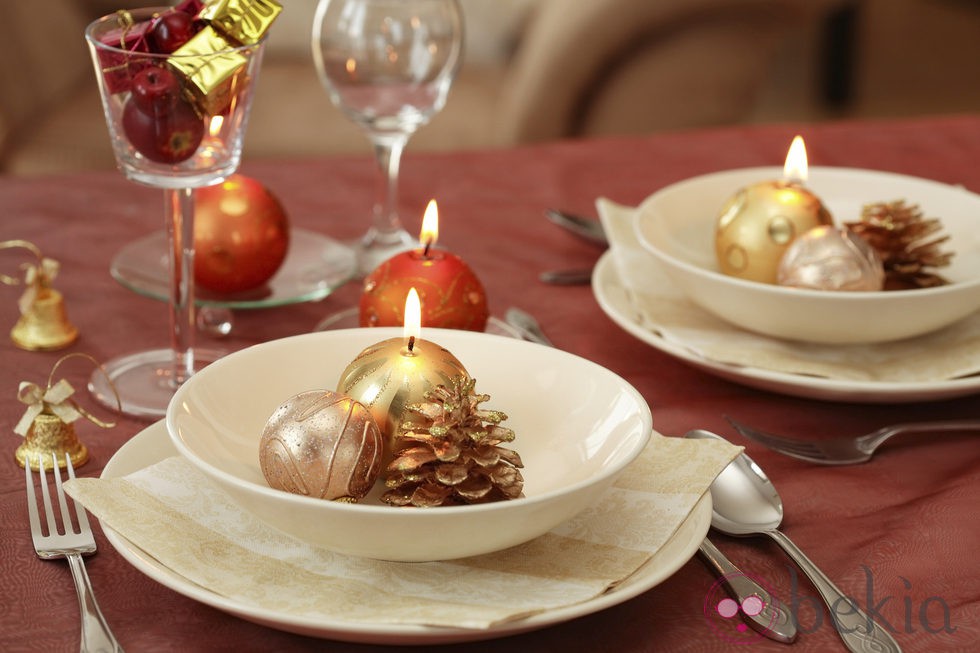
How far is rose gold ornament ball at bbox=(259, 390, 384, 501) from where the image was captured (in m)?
0.51

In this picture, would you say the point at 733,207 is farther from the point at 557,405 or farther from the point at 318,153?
the point at 318,153

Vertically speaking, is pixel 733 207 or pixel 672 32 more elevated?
pixel 733 207

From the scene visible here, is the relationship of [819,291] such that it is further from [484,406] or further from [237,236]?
[237,236]

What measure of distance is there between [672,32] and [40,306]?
1.39 meters

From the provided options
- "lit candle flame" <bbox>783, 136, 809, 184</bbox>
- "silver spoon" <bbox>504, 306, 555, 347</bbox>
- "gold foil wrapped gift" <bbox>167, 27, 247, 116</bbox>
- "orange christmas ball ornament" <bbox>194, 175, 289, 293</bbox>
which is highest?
"gold foil wrapped gift" <bbox>167, 27, 247, 116</bbox>

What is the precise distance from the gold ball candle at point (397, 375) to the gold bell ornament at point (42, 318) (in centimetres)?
28

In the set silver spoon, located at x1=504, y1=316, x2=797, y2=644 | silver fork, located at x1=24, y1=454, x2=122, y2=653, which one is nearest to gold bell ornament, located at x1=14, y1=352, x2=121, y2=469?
silver fork, located at x1=24, y1=454, x2=122, y2=653

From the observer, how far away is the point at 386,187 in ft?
3.28

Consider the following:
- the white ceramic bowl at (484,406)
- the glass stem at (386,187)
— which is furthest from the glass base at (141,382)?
the glass stem at (386,187)

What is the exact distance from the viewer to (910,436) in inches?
27.6

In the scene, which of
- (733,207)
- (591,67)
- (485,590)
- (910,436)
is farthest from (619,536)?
(591,67)

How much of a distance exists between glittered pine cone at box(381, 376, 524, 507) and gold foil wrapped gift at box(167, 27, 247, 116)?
0.78 feet

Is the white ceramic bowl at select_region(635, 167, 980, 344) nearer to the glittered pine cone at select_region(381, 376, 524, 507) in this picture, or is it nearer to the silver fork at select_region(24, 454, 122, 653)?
the glittered pine cone at select_region(381, 376, 524, 507)

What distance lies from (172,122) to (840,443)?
1.40 ft
